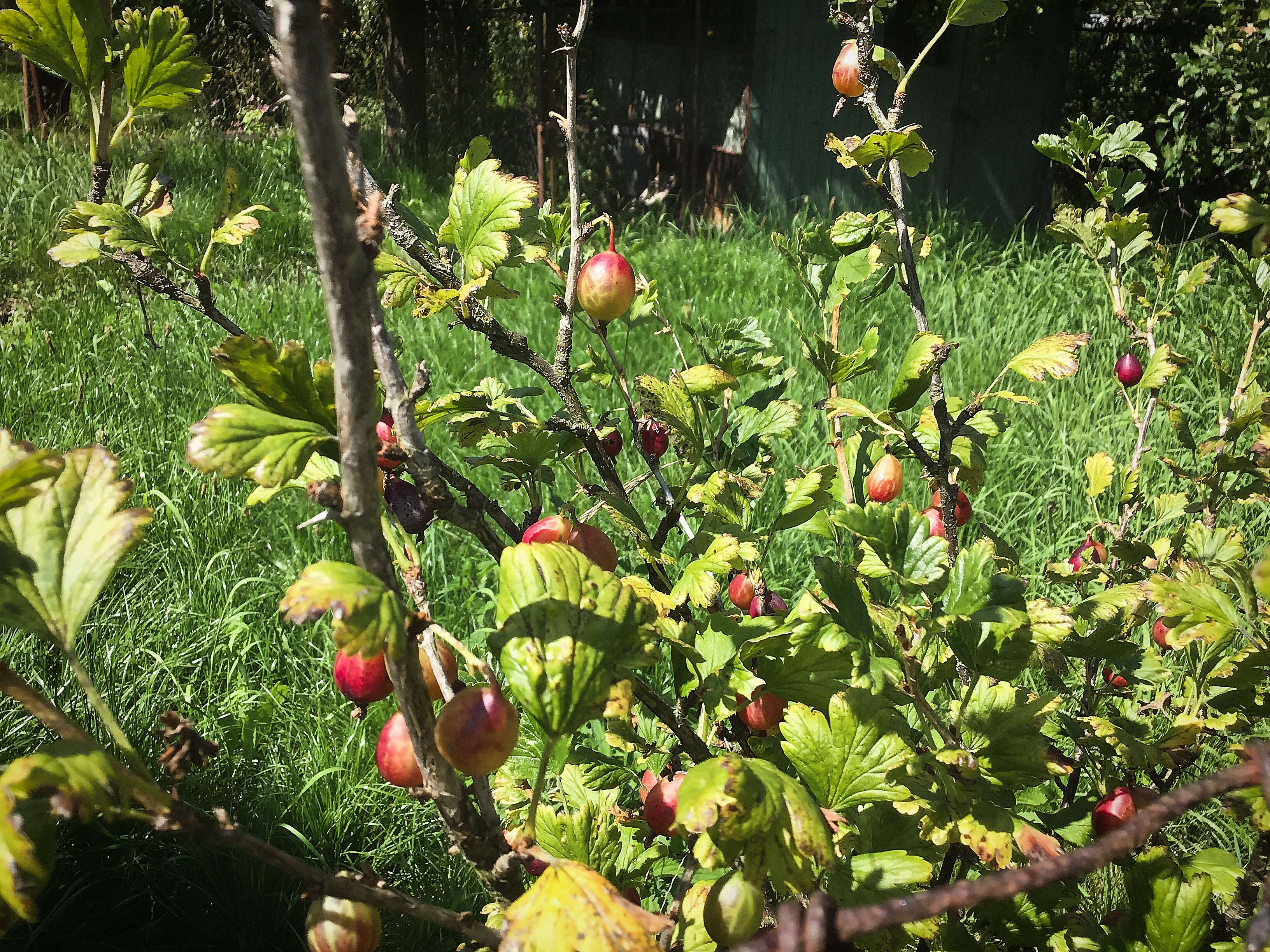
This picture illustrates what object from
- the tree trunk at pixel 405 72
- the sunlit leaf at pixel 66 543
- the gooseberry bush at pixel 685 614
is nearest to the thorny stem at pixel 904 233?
the gooseberry bush at pixel 685 614

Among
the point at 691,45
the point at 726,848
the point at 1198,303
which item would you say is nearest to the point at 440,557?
the point at 726,848

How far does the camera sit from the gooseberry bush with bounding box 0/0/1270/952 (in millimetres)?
407

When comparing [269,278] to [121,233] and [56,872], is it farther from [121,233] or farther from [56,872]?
[121,233]

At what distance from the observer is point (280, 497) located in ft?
7.22

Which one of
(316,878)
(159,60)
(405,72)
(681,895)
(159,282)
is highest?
(405,72)

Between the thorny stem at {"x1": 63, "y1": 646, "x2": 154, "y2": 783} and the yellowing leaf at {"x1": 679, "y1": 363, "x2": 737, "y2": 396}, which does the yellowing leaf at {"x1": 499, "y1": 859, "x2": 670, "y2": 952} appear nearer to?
the thorny stem at {"x1": 63, "y1": 646, "x2": 154, "y2": 783}

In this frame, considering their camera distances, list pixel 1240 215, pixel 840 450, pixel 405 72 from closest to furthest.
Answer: pixel 1240 215, pixel 840 450, pixel 405 72

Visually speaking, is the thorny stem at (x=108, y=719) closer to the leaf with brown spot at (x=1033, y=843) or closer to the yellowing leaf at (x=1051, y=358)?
the leaf with brown spot at (x=1033, y=843)

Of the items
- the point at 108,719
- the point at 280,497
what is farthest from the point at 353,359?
the point at 280,497

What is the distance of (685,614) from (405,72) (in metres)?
6.13

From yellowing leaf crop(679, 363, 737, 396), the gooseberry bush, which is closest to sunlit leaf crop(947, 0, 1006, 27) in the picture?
the gooseberry bush

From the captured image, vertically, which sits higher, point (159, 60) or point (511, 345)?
point (159, 60)

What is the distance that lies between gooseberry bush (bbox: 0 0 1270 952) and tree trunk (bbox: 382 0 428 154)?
Result: 214 inches

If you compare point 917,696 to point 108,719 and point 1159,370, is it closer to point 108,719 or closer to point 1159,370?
point 108,719
